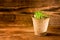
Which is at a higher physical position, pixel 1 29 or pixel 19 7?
pixel 19 7

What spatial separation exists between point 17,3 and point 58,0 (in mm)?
526

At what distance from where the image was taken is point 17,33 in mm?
1482

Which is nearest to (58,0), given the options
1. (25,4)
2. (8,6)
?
(25,4)

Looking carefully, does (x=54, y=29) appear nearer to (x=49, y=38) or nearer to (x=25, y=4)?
(x=49, y=38)

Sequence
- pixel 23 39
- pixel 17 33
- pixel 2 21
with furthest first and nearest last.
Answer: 1. pixel 2 21
2. pixel 17 33
3. pixel 23 39

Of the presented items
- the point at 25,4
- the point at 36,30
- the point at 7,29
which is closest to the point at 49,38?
the point at 36,30

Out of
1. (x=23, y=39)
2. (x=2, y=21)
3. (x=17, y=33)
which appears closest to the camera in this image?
(x=23, y=39)

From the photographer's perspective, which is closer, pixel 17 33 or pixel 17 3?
pixel 17 33

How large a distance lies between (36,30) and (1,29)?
1.31 ft

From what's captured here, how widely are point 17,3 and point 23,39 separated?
663 mm

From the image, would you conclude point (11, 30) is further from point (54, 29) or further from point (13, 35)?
point (54, 29)

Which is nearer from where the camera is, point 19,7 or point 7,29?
point 7,29

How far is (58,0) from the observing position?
1.87 metres

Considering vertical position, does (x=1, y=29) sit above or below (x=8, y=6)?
below
